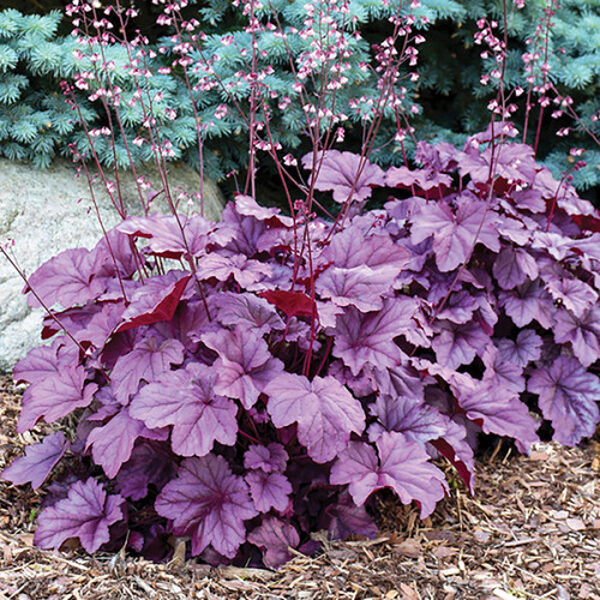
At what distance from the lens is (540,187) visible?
2842 millimetres

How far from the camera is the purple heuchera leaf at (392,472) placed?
5.68 ft

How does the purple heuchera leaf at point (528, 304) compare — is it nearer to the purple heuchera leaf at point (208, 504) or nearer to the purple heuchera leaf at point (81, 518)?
the purple heuchera leaf at point (208, 504)

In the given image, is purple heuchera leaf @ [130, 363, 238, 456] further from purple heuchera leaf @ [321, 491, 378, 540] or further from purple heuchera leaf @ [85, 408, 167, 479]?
purple heuchera leaf @ [321, 491, 378, 540]

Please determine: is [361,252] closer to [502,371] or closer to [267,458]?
[267,458]

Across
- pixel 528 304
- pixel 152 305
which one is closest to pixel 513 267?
pixel 528 304

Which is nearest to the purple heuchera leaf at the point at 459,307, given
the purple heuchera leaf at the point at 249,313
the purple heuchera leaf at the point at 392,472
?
the purple heuchera leaf at the point at 392,472

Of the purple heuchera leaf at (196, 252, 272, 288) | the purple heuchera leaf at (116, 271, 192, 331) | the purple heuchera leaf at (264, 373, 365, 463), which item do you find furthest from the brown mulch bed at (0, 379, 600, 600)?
the purple heuchera leaf at (196, 252, 272, 288)

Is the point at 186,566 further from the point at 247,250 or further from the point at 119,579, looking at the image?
the point at 247,250

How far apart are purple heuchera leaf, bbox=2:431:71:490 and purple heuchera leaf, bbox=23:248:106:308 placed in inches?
17.9

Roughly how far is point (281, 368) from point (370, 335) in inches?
11.2

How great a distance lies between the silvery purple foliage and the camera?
1788 millimetres

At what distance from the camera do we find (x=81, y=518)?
6.30ft

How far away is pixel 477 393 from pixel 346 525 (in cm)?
64

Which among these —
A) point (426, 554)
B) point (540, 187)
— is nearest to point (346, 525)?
point (426, 554)
